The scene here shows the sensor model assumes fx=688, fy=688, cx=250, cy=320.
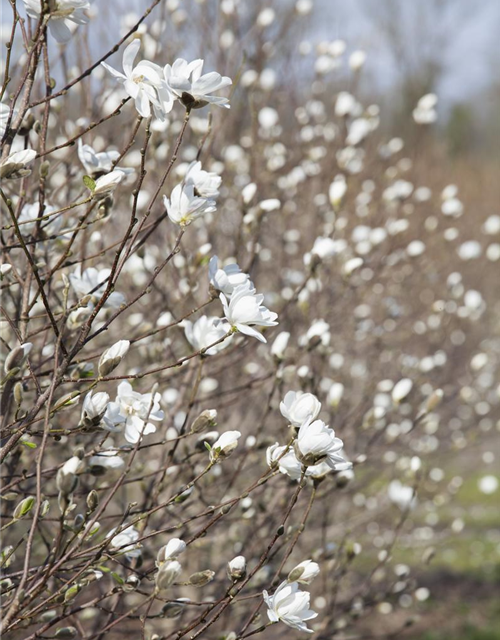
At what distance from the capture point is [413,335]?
5094mm

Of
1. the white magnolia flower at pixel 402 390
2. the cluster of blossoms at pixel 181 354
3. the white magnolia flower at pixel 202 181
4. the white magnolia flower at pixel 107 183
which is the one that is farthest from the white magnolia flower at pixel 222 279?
the white magnolia flower at pixel 402 390

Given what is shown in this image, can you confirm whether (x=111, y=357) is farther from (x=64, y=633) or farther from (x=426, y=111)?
(x=426, y=111)

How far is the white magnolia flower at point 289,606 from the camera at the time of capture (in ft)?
4.07

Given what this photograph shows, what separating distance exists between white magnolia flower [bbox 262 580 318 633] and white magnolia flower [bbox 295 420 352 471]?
24 cm

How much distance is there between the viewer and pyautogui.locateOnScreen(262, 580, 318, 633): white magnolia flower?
48.8 inches

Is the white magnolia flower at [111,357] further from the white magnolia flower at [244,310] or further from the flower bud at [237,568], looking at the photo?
the flower bud at [237,568]

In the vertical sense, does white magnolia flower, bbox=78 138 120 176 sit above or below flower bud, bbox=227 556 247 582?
above

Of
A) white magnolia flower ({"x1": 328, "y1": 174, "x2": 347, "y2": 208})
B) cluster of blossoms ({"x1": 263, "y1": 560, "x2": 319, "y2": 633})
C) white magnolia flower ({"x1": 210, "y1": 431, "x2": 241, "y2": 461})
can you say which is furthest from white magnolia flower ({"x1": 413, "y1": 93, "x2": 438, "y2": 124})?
cluster of blossoms ({"x1": 263, "y1": 560, "x2": 319, "y2": 633})

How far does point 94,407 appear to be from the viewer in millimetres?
1308

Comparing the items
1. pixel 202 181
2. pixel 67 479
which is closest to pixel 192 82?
pixel 202 181

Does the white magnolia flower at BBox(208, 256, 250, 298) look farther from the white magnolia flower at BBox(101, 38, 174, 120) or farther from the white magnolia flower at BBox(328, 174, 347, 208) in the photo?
the white magnolia flower at BBox(328, 174, 347, 208)

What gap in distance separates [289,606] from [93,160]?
1.01 metres

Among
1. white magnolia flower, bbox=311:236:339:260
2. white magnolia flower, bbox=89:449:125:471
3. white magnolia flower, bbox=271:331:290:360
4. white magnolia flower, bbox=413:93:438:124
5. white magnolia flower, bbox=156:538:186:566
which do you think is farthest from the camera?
white magnolia flower, bbox=413:93:438:124

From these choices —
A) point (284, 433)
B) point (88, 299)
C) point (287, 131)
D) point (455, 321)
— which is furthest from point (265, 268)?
point (88, 299)
